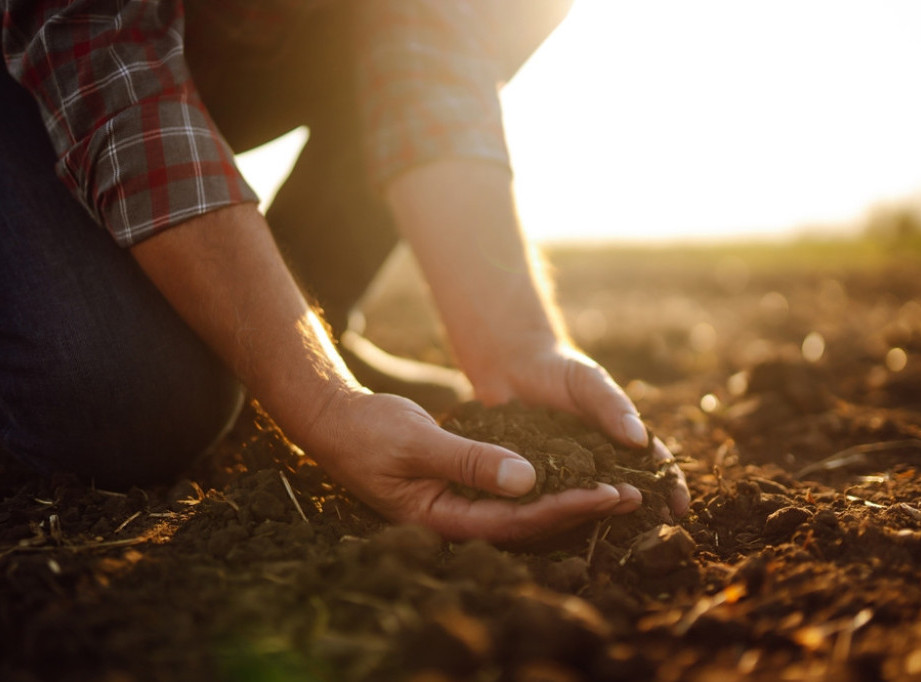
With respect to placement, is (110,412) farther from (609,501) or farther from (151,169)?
(609,501)

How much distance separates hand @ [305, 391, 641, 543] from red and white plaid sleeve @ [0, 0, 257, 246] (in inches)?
24.3

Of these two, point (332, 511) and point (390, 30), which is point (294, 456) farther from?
point (390, 30)

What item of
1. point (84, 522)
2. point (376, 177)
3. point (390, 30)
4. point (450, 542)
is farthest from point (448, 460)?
point (390, 30)

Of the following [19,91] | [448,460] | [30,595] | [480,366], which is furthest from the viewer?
[480,366]

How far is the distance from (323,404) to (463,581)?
52 cm

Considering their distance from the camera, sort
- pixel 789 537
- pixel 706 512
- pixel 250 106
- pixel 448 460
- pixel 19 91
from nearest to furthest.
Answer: pixel 448 460 → pixel 789 537 → pixel 706 512 → pixel 19 91 → pixel 250 106

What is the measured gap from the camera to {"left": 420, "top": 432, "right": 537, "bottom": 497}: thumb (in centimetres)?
125

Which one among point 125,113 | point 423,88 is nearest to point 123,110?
point 125,113

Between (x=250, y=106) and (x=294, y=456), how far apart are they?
133 cm

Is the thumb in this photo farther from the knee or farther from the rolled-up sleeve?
the rolled-up sleeve

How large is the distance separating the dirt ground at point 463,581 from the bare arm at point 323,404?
89 millimetres

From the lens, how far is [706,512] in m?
1.56

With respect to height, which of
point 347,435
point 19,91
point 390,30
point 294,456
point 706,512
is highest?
point 390,30

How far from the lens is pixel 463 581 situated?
1058 millimetres
